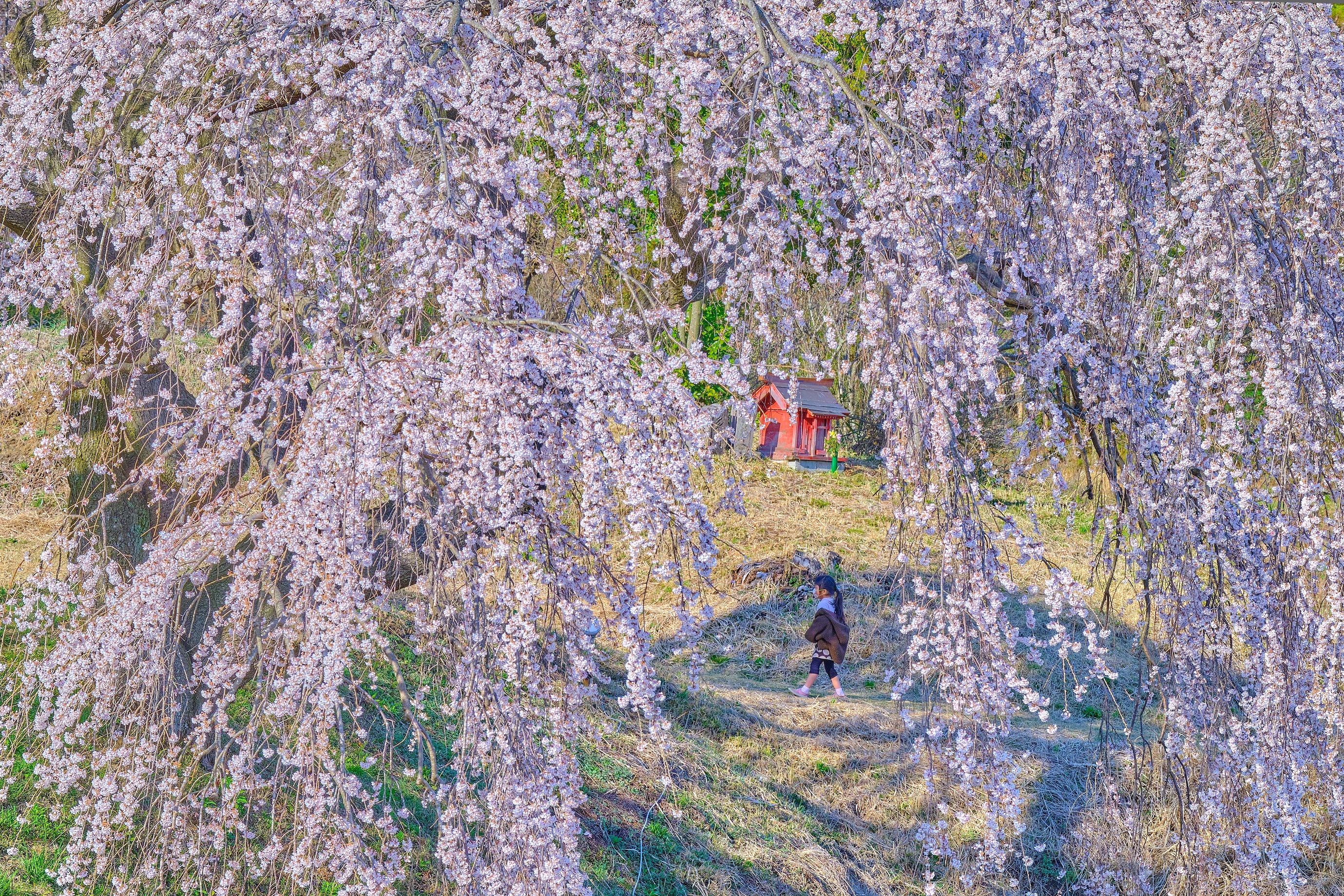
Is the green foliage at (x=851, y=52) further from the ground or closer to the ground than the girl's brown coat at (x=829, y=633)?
further from the ground

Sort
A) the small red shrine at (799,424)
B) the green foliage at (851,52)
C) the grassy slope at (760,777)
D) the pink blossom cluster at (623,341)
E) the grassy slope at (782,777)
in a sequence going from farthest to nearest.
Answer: the small red shrine at (799,424), the grassy slope at (782,777), the grassy slope at (760,777), the green foliage at (851,52), the pink blossom cluster at (623,341)

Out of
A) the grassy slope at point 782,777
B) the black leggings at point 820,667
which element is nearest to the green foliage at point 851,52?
the grassy slope at point 782,777

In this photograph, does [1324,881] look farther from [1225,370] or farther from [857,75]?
[857,75]

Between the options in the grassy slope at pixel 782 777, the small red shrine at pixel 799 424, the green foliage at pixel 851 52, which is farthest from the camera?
the small red shrine at pixel 799 424

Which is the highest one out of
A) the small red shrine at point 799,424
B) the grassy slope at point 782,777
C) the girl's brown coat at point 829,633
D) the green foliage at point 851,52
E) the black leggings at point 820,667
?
the green foliage at point 851,52

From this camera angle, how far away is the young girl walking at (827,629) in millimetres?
7246

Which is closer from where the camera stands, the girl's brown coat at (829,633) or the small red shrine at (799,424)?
the girl's brown coat at (829,633)

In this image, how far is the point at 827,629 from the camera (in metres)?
7.23

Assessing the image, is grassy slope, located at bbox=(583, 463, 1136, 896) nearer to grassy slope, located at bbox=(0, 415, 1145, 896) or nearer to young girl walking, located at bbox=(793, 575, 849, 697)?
grassy slope, located at bbox=(0, 415, 1145, 896)

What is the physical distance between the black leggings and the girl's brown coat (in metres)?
0.10

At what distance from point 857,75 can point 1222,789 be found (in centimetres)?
371

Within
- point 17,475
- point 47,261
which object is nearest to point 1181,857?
point 47,261

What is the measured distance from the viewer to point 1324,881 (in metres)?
5.83

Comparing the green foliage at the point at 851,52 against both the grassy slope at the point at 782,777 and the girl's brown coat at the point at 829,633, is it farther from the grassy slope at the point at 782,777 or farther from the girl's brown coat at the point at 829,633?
the girl's brown coat at the point at 829,633
